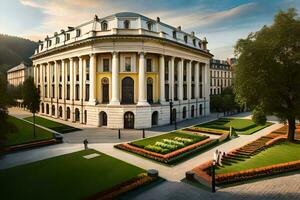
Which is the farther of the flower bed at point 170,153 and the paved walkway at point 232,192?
the flower bed at point 170,153

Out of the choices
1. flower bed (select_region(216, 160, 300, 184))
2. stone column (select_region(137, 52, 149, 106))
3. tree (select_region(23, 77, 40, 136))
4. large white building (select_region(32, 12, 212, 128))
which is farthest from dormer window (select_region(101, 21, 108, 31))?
flower bed (select_region(216, 160, 300, 184))

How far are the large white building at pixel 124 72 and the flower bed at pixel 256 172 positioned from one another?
24.7 m

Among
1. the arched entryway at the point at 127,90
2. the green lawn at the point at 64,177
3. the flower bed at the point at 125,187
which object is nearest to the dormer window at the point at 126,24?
the arched entryway at the point at 127,90

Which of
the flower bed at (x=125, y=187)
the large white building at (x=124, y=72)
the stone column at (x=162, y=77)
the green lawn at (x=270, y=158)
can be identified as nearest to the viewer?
the flower bed at (x=125, y=187)

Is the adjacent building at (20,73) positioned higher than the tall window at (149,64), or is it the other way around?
the adjacent building at (20,73)

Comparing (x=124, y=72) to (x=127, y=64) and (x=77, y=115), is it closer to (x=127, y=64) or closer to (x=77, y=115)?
(x=127, y=64)

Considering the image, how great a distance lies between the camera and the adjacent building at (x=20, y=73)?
87.0m

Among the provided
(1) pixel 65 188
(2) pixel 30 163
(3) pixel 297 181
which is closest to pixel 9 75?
(2) pixel 30 163

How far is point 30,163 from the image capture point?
2216cm

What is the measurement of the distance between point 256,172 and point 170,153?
845 cm

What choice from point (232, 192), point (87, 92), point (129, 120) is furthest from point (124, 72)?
point (232, 192)

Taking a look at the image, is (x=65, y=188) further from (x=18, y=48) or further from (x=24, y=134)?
(x=18, y=48)

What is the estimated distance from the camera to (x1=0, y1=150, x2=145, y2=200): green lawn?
15731mm

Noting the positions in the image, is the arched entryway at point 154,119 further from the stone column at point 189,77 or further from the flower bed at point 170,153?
the flower bed at point 170,153
